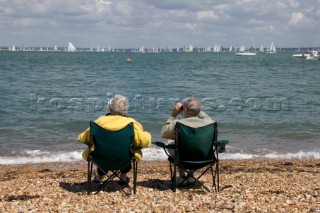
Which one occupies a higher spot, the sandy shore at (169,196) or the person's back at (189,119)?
the person's back at (189,119)

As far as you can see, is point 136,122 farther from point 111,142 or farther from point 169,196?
point 169,196

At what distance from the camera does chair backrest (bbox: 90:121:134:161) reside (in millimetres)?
5688

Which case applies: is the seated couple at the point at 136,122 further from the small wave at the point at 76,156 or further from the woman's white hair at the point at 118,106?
the small wave at the point at 76,156

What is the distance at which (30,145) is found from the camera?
41.2 feet

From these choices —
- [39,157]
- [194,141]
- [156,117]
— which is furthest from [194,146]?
[156,117]

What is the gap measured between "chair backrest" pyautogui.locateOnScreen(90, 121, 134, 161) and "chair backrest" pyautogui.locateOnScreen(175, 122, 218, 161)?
641 millimetres

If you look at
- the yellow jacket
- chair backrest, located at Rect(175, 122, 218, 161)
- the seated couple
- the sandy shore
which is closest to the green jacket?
the seated couple

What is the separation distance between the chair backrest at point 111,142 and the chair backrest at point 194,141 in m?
0.64

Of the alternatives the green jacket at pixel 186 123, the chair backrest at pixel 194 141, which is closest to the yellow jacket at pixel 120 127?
the green jacket at pixel 186 123

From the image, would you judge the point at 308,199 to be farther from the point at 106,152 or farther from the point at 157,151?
the point at 157,151

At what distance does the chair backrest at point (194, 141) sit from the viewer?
5.86m

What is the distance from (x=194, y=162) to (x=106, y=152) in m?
1.15

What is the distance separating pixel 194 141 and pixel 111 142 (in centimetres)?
107

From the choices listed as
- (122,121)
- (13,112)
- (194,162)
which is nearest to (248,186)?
(194,162)
